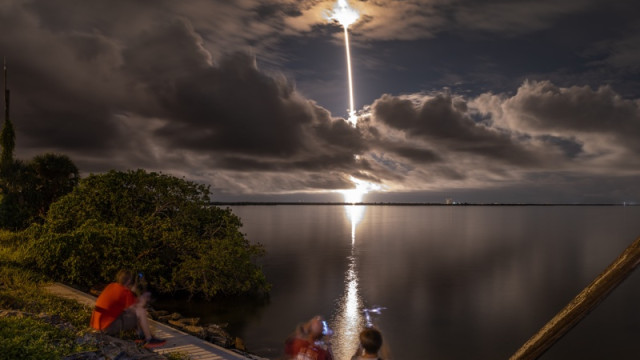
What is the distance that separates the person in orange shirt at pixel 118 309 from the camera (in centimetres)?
1148

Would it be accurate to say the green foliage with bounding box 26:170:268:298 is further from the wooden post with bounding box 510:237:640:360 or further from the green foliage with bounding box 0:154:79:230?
the wooden post with bounding box 510:237:640:360

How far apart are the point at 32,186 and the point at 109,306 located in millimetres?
46874

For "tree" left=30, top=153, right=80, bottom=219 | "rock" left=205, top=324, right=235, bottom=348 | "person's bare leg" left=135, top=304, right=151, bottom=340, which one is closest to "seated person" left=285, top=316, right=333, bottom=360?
"person's bare leg" left=135, top=304, right=151, bottom=340

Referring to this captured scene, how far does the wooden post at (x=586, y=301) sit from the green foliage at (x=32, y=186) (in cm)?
4926

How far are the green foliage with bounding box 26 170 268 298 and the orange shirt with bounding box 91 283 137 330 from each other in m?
17.1

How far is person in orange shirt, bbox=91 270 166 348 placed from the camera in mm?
11477

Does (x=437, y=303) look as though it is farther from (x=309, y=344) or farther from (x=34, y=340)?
(x=34, y=340)

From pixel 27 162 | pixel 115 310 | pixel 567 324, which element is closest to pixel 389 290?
pixel 115 310

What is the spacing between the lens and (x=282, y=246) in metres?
75.9

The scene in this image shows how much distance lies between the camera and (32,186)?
49594 mm

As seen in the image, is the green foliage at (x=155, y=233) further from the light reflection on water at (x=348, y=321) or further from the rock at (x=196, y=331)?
the rock at (x=196, y=331)

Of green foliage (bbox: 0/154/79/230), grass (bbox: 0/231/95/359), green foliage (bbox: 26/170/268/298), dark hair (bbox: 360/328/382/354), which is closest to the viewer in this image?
dark hair (bbox: 360/328/382/354)

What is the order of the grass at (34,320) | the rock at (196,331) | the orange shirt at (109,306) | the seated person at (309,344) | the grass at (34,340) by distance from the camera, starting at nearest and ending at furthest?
the seated person at (309,344) → the grass at (34,340) → the grass at (34,320) → the orange shirt at (109,306) → the rock at (196,331)

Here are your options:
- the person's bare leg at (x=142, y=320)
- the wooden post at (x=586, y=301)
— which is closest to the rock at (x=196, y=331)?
the person's bare leg at (x=142, y=320)
